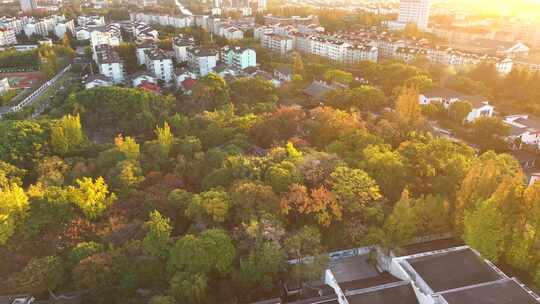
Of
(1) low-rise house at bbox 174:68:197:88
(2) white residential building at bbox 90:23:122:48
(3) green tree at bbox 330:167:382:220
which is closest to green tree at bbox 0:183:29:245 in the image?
(3) green tree at bbox 330:167:382:220

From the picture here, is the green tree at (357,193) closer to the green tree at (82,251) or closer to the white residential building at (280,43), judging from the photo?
the green tree at (82,251)

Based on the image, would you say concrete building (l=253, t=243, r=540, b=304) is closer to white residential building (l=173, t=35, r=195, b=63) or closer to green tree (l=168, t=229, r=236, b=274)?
green tree (l=168, t=229, r=236, b=274)

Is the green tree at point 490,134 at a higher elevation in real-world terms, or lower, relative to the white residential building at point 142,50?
lower

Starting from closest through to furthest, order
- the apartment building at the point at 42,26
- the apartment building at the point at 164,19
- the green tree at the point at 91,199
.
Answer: the green tree at the point at 91,199, the apartment building at the point at 42,26, the apartment building at the point at 164,19

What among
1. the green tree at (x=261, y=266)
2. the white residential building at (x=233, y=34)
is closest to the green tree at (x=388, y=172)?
the green tree at (x=261, y=266)

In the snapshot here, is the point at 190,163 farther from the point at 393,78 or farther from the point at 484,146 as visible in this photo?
the point at 393,78

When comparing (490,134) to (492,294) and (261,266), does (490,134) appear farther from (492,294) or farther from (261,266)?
(261,266)

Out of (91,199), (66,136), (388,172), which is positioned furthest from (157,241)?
(66,136)
